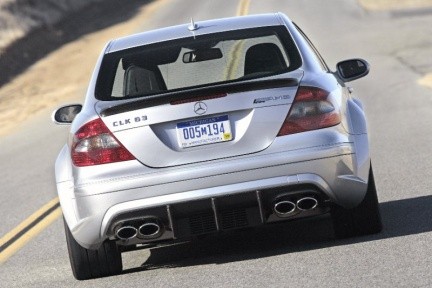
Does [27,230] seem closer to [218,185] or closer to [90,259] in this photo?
[90,259]

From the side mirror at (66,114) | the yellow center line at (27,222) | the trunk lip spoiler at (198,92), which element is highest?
the trunk lip spoiler at (198,92)

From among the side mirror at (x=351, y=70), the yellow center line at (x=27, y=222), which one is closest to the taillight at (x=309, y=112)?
the side mirror at (x=351, y=70)

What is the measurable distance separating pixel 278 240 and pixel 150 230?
1.18 meters

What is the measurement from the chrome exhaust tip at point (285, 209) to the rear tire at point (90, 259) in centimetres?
102

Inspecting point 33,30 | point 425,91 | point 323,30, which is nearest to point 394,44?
point 323,30

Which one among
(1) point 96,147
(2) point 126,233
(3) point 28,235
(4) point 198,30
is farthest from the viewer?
(3) point 28,235

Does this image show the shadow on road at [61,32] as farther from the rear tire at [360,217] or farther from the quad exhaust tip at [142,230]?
the quad exhaust tip at [142,230]

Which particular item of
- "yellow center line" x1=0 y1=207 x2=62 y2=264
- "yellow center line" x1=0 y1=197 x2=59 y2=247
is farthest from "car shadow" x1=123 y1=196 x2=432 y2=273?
"yellow center line" x1=0 y1=197 x2=59 y2=247

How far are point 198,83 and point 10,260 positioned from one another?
2.04 meters

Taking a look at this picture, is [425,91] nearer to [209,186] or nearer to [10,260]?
[10,260]

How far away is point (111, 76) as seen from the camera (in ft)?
26.9

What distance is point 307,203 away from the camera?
7551 mm

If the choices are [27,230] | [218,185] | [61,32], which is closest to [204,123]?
[218,185]

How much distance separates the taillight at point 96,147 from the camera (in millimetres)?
7461
